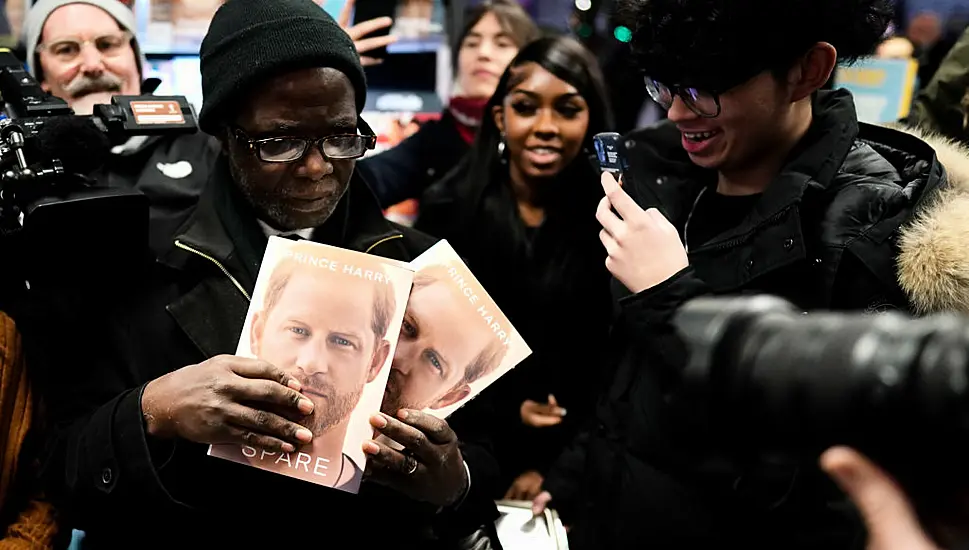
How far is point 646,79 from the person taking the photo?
1.72m

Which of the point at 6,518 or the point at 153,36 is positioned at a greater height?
the point at 153,36

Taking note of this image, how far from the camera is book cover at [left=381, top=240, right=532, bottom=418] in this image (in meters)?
1.53

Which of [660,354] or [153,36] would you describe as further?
[153,36]

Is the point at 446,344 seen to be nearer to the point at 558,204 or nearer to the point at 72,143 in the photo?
the point at 72,143

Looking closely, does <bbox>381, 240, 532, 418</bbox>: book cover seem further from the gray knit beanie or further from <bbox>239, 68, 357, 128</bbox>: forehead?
the gray knit beanie

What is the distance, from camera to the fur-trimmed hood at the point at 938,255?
1296 millimetres

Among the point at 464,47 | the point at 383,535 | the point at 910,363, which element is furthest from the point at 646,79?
the point at 464,47

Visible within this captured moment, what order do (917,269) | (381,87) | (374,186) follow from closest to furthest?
(917,269)
(374,186)
(381,87)

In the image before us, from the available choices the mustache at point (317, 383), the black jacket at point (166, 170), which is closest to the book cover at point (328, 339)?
the mustache at point (317, 383)

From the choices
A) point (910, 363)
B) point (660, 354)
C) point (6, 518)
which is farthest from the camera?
point (6, 518)

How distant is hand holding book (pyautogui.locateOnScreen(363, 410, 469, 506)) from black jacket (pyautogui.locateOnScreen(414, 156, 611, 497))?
0.70 metres

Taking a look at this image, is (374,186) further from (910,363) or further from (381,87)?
(910,363)

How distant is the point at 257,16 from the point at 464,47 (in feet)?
5.88

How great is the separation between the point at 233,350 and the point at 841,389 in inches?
49.3
